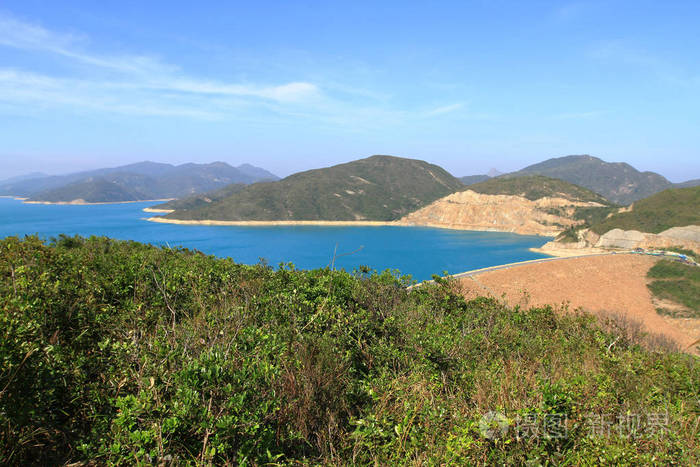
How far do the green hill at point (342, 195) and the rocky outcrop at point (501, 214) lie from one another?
630 inches

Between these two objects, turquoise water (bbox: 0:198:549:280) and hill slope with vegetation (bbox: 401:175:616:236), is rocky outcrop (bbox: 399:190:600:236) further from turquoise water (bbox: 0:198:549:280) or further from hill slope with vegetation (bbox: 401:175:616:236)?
turquoise water (bbox: 0:198:549:280)

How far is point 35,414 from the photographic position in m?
2.67

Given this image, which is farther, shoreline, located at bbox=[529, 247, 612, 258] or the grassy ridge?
shoreline, located at bbox=[529, 247, 612, 258]

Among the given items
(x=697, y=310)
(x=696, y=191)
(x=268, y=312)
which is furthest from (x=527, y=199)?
(x=268, y=312)

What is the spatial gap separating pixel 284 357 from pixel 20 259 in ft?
22.0

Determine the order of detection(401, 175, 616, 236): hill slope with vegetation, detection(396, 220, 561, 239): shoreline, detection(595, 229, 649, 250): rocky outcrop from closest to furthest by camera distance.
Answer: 1. detection(595, 229, 649, 250): rocky outcrop
2. detection(396, 220, 561, 239): shoreline
3. detection(401, 175, 616, 236): hill slope with vegetation

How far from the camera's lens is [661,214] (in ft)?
207

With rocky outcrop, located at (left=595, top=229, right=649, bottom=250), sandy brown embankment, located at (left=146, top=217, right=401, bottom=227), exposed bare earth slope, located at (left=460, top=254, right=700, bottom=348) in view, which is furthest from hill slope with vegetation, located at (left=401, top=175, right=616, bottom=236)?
exposed bare earth slope, located at (left=460, top=254, right=700, bottom=348)

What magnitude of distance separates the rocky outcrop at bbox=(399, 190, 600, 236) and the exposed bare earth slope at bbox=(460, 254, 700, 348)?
2092 inches

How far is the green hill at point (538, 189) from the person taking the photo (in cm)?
10338

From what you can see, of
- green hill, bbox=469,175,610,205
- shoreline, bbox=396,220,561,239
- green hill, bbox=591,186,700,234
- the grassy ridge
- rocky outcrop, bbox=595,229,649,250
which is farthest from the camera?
green hill, bbox=469,175,610,205

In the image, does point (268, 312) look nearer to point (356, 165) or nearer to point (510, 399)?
point (510, 399)

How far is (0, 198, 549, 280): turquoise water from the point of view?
6328 centimetres

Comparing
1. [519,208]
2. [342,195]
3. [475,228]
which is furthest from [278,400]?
[342,195]
